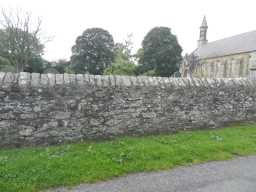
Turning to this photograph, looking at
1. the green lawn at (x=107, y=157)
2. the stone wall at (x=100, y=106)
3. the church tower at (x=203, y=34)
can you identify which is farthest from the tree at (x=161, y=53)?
the green lawn at (x=107, y=157)

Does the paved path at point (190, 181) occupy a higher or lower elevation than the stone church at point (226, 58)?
lower

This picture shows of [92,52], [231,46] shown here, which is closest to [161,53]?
[92,52]

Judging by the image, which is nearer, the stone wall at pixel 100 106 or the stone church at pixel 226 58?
the stone wall at pixel 100 106

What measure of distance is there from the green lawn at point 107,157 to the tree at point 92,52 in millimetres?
30449

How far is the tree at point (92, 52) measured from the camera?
34.8 metres

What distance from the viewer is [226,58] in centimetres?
3794

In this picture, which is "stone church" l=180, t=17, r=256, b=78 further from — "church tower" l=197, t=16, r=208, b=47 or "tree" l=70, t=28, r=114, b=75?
"tree" l=70, t=28, r=114, b=75

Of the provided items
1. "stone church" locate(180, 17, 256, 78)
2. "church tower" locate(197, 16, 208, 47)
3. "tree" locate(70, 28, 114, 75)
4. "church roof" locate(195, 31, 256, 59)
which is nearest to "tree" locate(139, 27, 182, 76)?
"stone church" locate(180, 17, 256, 78)

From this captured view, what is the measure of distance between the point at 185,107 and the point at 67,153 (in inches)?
153

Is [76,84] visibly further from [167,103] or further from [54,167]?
[167,103]

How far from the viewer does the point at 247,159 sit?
15.0 feet

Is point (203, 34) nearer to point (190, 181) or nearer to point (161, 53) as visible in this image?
point (161, 53)

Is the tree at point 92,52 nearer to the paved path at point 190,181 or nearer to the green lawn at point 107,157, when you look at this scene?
the green lawn at point 107,157

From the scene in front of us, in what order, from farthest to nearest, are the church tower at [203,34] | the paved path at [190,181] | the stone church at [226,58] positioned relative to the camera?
the church tower at [203,34] → the stone church at [226,58] → the paved path at [190,181]
